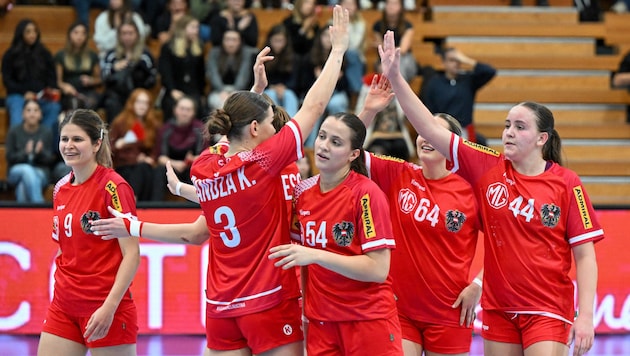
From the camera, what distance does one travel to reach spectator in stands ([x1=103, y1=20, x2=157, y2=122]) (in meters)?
11.2

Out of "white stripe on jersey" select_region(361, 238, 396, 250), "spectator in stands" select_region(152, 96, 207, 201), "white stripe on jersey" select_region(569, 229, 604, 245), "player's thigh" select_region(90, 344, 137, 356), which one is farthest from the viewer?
"spectator in stands" select_region(152, 96, 207, 201)

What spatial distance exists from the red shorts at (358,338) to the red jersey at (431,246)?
0.52 metres

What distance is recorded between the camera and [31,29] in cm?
1109

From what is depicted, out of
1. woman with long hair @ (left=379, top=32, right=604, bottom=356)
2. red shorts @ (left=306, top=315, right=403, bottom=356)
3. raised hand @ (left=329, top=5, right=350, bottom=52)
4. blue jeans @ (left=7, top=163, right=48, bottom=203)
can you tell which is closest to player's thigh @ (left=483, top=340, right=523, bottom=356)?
woman with long hair @ (left=379, top=32, right=604, bottom=356)

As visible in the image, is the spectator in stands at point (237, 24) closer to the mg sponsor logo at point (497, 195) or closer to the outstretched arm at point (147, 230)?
the outstretched arm at point (147, 230)

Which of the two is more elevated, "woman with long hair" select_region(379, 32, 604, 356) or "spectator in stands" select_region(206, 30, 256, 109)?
"spectator in stands" select_region(206, 30, 256, 109)

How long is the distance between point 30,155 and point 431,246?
6300 millimetres

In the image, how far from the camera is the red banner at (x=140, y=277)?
8.47 meters

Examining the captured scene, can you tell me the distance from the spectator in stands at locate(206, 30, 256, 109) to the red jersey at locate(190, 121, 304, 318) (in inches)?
252

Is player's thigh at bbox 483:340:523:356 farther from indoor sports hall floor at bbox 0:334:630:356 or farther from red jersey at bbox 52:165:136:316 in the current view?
indoor sports hall floor at bbox 0:334:630:356

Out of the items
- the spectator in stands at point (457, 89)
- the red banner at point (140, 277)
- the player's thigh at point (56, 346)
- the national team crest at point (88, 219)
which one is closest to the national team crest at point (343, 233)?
the national team crest at point (88, 219)

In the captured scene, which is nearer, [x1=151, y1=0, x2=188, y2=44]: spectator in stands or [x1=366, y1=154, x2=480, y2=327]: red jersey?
[x1=366, y1=154, x2=480, y2=327]: red jersey

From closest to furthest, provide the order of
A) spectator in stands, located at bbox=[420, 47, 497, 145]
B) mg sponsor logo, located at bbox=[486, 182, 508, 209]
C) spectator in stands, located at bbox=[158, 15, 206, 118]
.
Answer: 1. mg sponsor logo, located at bbox=[486, 182, 508, 209]
2. spectator in stands, located at bbox=[420, 47, 497, 145]
3. spectator in stands, located at bbox=[158, 15, 206, 118]

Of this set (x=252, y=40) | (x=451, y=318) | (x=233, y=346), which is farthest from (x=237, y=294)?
(x=252, y=40)
